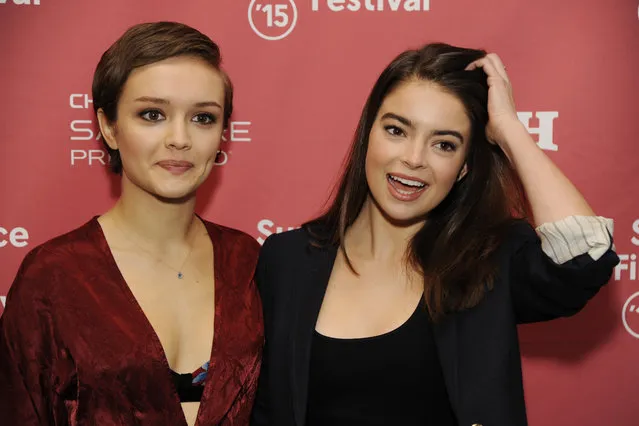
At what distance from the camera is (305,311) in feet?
5.27

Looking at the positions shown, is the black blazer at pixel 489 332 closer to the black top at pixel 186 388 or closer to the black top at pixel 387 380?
the black top at pixel 387 380

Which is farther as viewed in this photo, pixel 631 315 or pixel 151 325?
pixel 631 315

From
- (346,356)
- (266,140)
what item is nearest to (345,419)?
(346,356)

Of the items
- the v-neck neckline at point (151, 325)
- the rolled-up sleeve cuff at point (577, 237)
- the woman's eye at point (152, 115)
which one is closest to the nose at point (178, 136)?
the woman's eye at point (152, 115)

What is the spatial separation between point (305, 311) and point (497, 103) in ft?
2.13

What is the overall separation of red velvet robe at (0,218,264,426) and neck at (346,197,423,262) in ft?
1.53

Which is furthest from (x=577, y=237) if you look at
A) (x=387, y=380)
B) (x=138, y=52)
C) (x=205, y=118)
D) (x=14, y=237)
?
(x=14, y=237)

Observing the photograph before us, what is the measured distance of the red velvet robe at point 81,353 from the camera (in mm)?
1440

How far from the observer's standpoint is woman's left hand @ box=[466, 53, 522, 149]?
5.04ft

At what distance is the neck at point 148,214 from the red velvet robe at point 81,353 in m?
0.11

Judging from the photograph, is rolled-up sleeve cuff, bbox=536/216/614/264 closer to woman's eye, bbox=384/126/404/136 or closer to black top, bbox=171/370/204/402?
woman's eye, bbox=384/126/404/136

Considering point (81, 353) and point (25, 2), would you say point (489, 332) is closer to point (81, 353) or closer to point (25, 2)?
point (81, 353)

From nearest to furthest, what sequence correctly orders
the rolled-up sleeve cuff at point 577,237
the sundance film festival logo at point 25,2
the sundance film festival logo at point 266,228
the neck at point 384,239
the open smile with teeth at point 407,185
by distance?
the rolled-up sleeve cuff at point 577,237, the open smile with teeth at point 407,185, the neck at point 384,239, the sundance film festival logo at point 25,2, the sundance film festival logo at point 266,228

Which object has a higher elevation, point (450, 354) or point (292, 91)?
point (292, 91)
